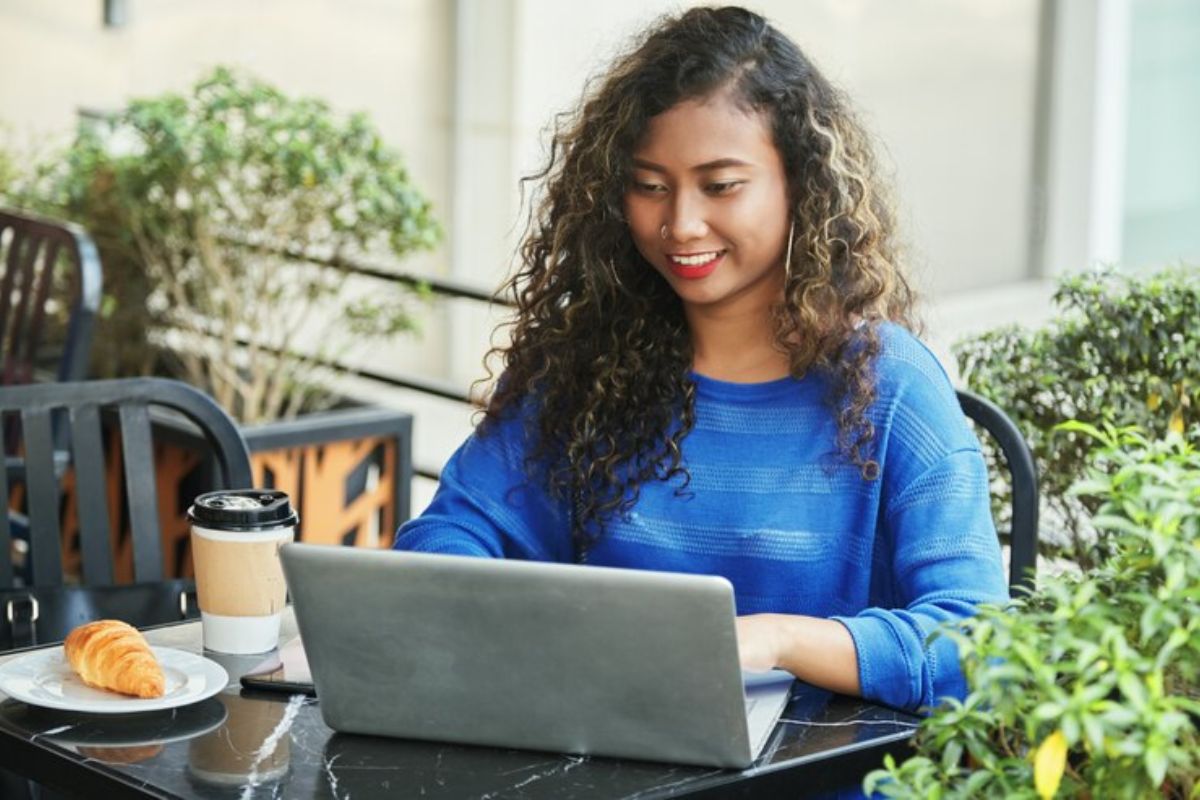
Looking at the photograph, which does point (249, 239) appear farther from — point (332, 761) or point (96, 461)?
point (332, 761)

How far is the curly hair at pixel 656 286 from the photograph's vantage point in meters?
2.09

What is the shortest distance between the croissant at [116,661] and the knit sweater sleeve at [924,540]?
0.62 m

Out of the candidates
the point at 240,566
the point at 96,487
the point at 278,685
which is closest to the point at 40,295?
the point at 96,487

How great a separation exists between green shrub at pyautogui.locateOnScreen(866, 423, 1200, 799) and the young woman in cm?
54

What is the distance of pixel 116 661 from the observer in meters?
1.79

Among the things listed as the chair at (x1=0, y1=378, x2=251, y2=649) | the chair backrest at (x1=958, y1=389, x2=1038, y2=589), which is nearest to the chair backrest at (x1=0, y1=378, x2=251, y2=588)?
the chair at (x1=0, y1=378, x2=251, y2=649)

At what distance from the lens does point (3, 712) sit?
1.77 m

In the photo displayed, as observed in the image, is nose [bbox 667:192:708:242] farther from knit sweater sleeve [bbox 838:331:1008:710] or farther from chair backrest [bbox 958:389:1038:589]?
chair backrest [bbox 958:389:1038:589]

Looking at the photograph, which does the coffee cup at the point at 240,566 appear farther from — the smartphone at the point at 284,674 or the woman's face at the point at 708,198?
the woman's face at the point at 708,198

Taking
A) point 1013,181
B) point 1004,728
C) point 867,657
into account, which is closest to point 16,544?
point 867,657

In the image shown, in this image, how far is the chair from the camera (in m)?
2.35

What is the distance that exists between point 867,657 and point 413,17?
5.13m

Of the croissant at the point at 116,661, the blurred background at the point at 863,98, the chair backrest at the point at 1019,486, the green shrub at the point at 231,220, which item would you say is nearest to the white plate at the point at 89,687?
the croissant at the point at 116,661

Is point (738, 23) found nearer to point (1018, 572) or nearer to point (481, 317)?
point (1018, 572)
